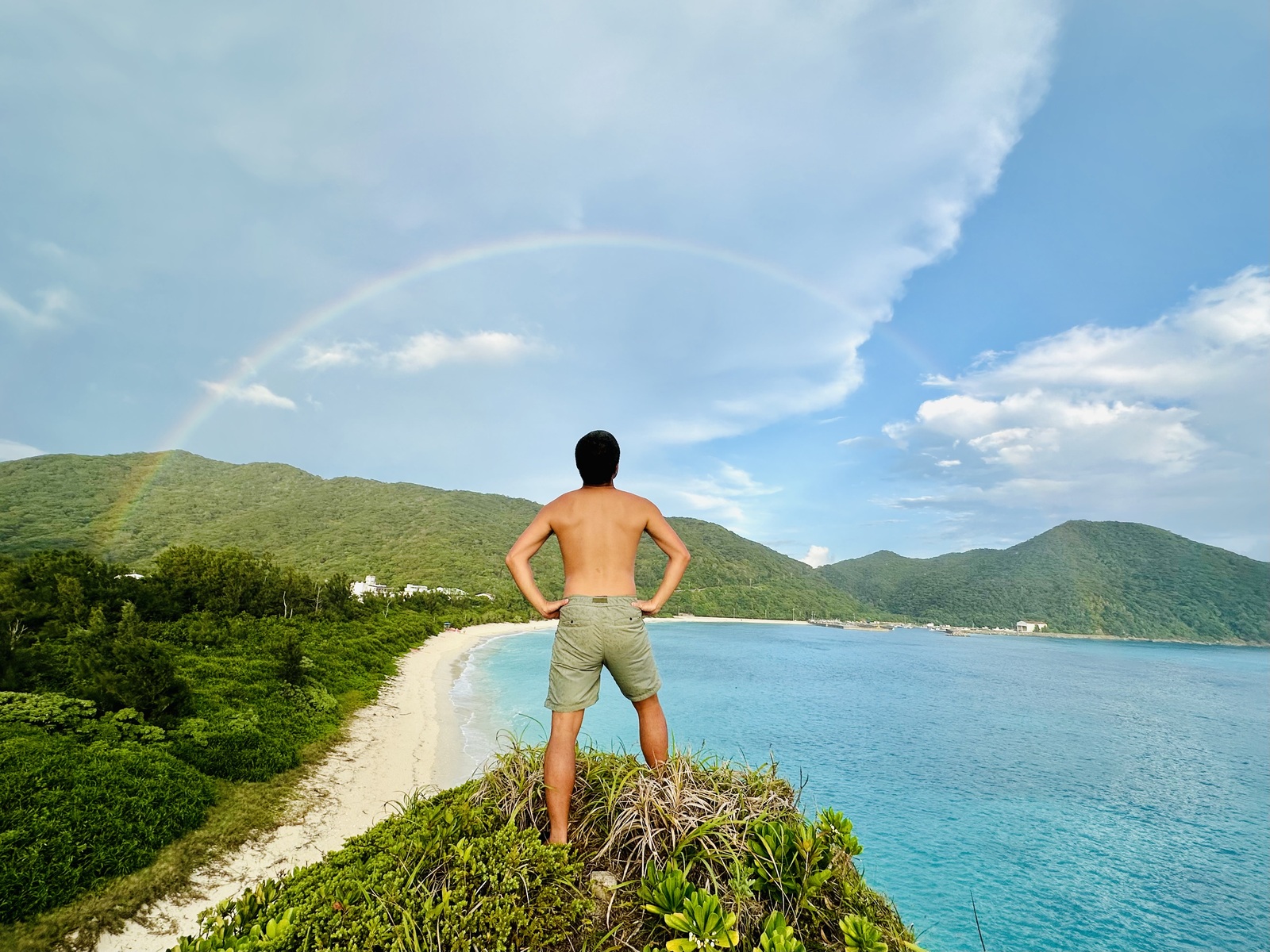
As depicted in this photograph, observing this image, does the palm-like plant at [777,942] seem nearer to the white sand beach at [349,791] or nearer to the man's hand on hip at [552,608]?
the man's hand on hip at [552,608]

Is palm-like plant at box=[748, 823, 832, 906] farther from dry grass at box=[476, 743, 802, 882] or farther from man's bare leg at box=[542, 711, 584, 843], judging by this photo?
man's bare leg at box=[542, 711, 584, 843]

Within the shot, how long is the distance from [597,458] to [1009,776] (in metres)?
24.6

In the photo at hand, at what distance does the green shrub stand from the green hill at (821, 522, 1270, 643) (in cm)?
13215

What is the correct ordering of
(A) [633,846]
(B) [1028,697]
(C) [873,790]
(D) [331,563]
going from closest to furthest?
1. (A) [633,846]
2. (C) [873,790]
3. (B) [1028,697]
4. (D) [331,563]

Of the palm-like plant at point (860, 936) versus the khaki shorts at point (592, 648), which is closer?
the palm-like plant at point (860, 936)

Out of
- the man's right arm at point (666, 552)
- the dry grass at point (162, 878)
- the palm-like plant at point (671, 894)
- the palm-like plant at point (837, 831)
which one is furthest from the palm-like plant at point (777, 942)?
the dry grass at point (162, 878)

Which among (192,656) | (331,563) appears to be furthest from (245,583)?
(331,563)

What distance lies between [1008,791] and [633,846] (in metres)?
21.6

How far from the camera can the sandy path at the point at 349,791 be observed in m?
5.38

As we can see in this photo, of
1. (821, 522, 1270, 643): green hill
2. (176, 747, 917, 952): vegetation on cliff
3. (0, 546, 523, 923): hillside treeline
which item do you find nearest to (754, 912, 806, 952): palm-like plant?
(176, 747, 917, 952): vegetation on cliff

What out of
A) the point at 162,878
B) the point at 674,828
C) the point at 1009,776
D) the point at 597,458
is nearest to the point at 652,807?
the point at 674,828

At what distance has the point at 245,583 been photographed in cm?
2275

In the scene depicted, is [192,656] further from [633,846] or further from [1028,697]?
[1028,697]

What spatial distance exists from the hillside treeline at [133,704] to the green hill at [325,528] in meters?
49.1
